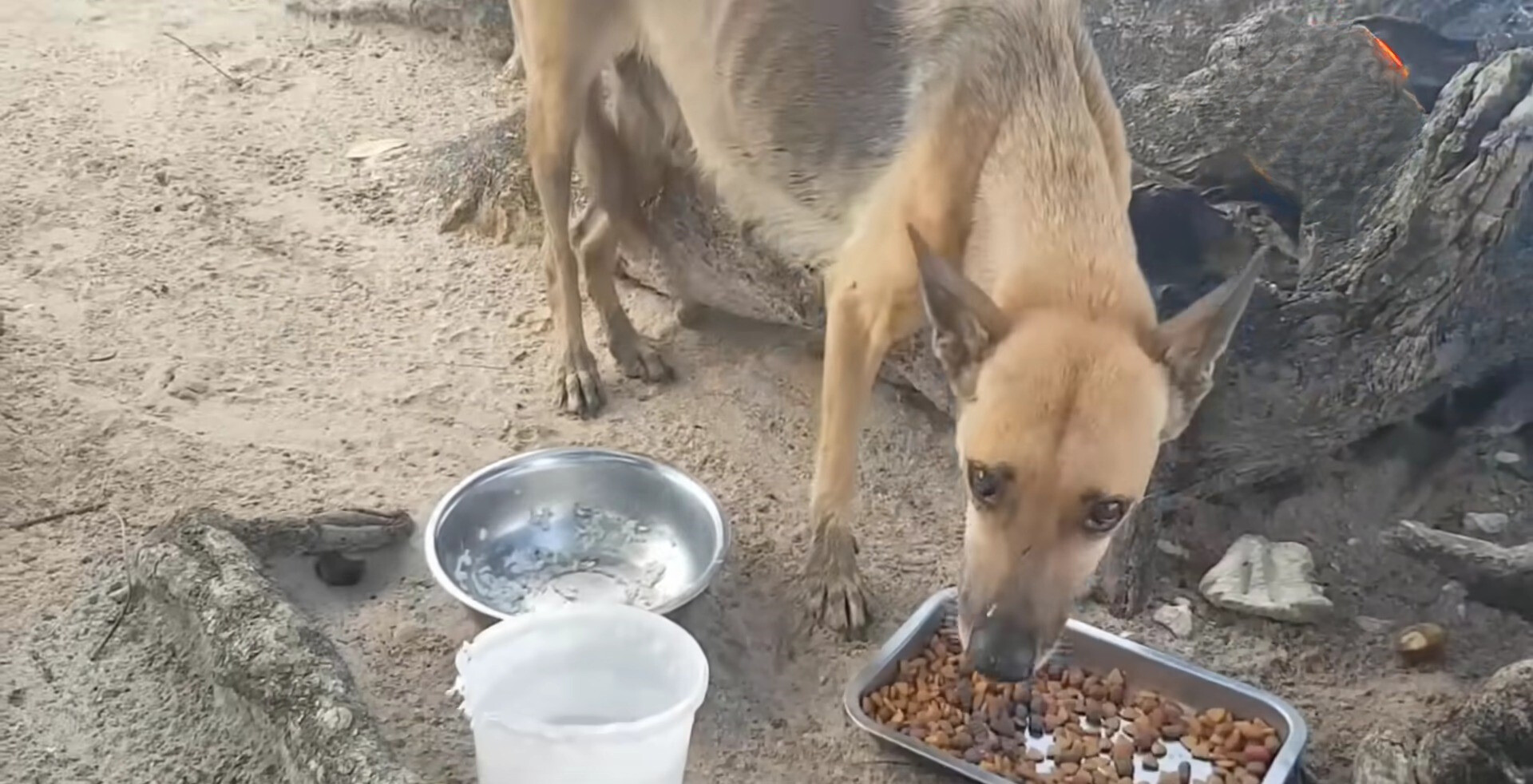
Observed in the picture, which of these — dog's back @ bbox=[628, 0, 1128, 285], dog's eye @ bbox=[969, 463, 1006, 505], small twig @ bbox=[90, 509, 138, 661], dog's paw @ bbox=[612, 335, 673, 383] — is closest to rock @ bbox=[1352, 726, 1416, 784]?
dog's eye @ bbox=[969, 463, 1006, 505]

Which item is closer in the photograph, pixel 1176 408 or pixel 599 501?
pixel 1176 408

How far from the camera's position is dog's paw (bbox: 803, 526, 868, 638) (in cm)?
378

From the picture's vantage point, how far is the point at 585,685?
3.12m

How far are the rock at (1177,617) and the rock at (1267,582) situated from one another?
77mm

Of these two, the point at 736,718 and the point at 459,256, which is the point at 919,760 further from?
the point at 459,256

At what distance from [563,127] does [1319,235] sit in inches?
85.5

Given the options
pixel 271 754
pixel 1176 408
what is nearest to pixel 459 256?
pixel 271 754

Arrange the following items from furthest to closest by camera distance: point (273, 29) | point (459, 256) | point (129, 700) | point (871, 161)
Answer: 1. point (273, 29)
2. point (459, 256)
3. point (871, 161)
4. point (129, 700)

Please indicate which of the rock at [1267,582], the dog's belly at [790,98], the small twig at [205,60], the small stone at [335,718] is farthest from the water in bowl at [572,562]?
the small twig at [205,60]

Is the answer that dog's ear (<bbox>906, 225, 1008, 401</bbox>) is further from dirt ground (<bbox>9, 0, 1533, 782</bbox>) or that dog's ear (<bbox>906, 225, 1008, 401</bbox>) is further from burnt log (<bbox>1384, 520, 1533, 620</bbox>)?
burnt log (<bbox>1384, 520, 1533, 620</bbox>)

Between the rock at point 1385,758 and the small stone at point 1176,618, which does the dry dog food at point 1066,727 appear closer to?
the rock at point 1385,758

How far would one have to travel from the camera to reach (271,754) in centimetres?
312

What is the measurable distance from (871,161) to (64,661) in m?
2.22

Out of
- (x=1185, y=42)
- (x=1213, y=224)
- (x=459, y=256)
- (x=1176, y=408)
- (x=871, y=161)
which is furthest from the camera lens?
(x=459, y=256)
